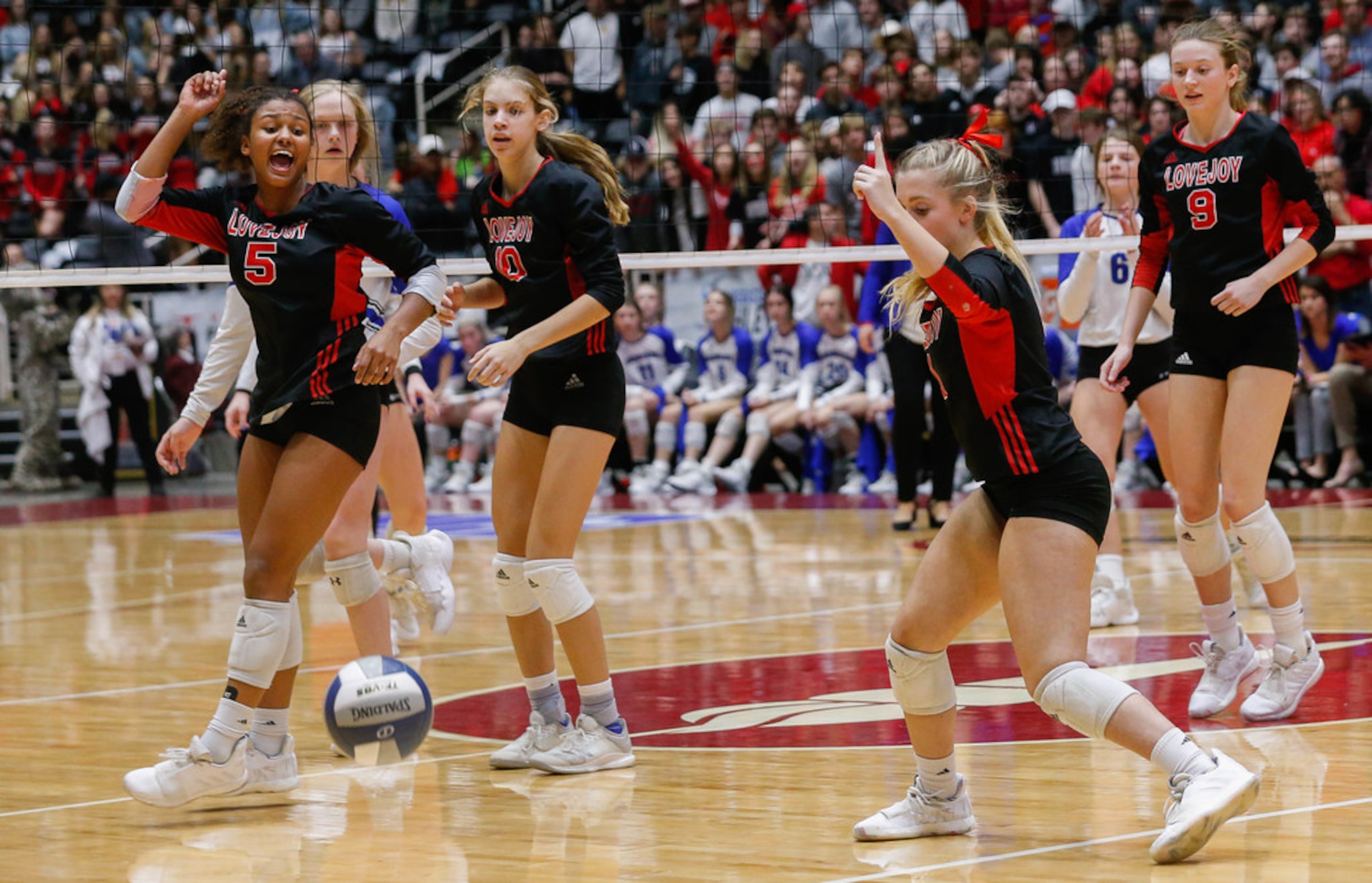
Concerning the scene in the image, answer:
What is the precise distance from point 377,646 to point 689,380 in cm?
870

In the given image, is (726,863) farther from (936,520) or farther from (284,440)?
(936,520)

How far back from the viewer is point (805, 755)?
5.08 m

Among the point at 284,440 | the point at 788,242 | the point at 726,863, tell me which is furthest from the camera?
the point at 788,242

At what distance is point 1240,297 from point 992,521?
1.61m

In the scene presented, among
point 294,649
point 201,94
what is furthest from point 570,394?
point 201,94

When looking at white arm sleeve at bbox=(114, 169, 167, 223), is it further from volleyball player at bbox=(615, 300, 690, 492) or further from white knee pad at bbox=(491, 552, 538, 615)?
volleyball player at bbox=(615, 300, 690, 492)

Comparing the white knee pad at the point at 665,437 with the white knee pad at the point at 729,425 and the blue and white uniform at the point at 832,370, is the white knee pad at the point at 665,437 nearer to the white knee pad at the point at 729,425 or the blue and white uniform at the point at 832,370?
the white knee pad at the point at 729,425

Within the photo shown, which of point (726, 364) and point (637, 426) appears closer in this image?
point (726, 364)

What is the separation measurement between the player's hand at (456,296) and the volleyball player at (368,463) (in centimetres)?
9

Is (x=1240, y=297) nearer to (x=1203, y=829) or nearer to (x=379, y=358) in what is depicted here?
(x=1203, y=829)

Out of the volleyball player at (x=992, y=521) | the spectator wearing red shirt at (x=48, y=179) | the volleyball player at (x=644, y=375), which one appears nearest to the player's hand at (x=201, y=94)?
the volleyball player at (x=992, y=521)

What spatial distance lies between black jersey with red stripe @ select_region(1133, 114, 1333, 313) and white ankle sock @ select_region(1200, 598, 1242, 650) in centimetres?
96

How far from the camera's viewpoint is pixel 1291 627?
552 cm

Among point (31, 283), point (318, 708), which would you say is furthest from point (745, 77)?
point (318, 708)
